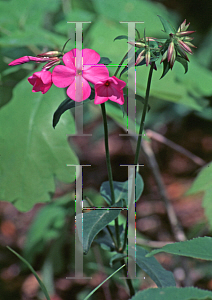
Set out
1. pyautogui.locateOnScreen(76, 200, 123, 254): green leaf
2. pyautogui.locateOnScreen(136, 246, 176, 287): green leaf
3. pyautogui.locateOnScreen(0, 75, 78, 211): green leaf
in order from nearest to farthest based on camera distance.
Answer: pyautogui.locateOnScreen(76, 200, 123, 254): green leaf, pyautogui.locateOnScreen(136, 246, 176, 287): green leaf, pyautogui.locateOnScreen(0, 75, 78, 211): green leaf

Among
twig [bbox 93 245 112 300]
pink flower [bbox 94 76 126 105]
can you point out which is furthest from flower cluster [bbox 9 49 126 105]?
twig [bbox 93 245 112 300]

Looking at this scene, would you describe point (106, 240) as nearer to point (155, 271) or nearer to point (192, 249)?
point (155, 271)

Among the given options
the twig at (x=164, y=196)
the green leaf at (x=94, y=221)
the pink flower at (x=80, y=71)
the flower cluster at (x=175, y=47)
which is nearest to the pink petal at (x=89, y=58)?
the pink flower at (x=80, y=71)

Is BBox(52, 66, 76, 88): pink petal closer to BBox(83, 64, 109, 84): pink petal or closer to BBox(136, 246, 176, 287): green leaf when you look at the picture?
BBox(83, 64, 109, 84): pink petal

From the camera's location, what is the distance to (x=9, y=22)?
3.87 ft

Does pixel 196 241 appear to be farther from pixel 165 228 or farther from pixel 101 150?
pixel 101 150

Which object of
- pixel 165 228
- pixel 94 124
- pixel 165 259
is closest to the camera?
pixel 165 259

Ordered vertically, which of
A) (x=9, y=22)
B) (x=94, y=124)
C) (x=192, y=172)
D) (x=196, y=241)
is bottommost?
(x=196, y=241)

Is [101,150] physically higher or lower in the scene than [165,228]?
higher

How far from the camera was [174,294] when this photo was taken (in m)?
0.43

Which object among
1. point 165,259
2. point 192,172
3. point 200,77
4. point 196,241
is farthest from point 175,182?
point 196,241

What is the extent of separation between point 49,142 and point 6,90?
1.03 ft

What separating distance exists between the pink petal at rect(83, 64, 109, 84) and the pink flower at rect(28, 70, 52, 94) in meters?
0.06

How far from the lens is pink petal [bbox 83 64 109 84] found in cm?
50
